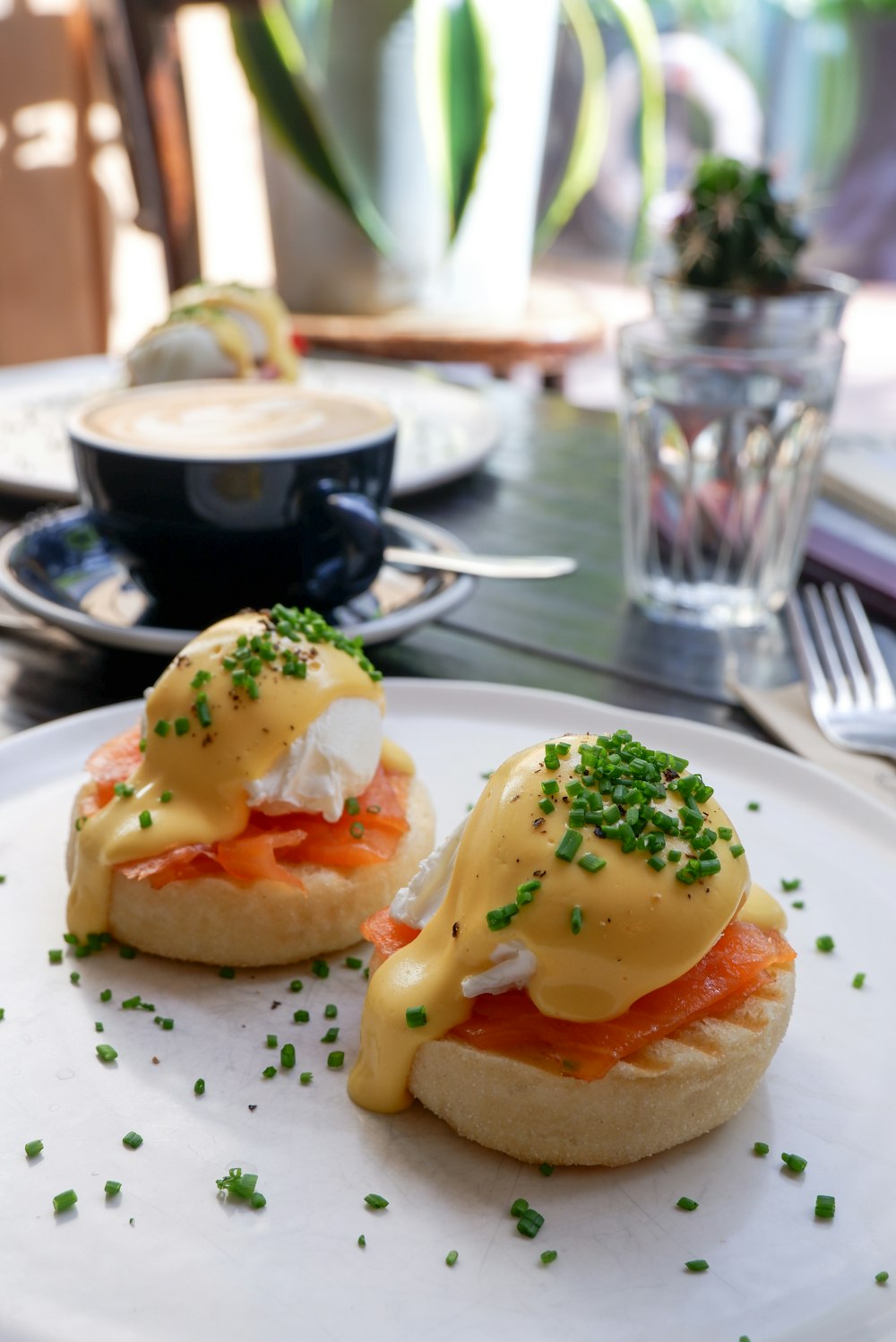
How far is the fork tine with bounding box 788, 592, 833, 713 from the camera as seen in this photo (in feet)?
6.10

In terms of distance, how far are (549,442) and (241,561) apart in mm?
1454

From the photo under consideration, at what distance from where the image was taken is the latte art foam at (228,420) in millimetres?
1964

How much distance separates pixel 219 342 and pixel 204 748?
6.07ft

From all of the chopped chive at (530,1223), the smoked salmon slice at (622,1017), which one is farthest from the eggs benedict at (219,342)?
the chopped chive at (530,1223)

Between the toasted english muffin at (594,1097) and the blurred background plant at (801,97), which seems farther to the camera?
the blurred background plant at (801,97)

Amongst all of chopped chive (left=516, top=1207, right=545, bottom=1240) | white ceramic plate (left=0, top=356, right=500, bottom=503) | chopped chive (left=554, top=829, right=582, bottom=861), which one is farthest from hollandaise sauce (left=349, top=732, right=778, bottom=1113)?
white ceramic plate (left=0, top=356, right=500, bottom=503)

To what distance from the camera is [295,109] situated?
4625 mm

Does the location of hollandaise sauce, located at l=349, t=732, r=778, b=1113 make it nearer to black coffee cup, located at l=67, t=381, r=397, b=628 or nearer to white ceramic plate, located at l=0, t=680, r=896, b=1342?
white ceramic plate, located at l=0, t=680, r=896, b=1342

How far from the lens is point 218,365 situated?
9.78 ft

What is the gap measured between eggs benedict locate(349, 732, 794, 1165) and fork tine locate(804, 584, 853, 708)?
76 centimetres

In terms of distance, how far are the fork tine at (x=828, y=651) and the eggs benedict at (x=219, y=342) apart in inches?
59.4

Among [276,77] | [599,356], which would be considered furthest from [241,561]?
[599,356]

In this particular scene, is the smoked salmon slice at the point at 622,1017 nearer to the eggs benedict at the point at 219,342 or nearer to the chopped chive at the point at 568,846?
the chopped chive at the point at 568,846

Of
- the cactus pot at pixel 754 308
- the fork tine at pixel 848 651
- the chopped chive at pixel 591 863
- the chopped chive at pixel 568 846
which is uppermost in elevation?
the cactus pot at pixel 754 308
